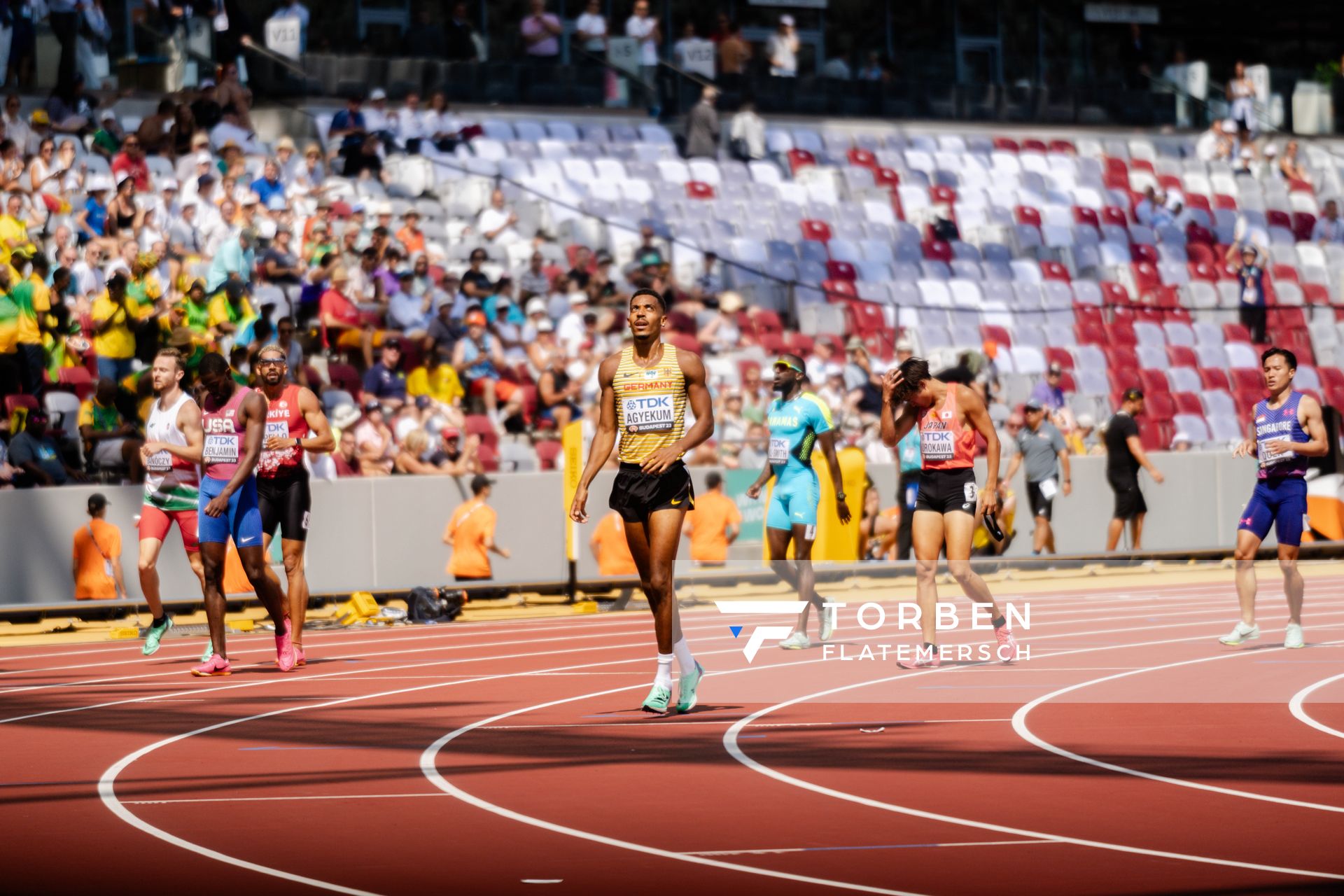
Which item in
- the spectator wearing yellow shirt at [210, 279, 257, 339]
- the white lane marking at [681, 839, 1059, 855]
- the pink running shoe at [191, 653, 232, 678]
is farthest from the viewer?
the spectator wearing yellow shirt at [210, 279, 257, 339]

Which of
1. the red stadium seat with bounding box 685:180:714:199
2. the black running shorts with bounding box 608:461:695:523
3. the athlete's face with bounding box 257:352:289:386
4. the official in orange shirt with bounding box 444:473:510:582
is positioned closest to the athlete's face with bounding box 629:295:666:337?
the black running shorts with bounding box 608:461:695:523

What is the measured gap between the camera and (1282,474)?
14.1 m

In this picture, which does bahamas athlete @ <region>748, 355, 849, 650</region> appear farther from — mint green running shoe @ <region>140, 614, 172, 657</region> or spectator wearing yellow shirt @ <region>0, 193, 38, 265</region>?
spectator wearing yellow shirt @ <region>0, 193, 38, 265</region>

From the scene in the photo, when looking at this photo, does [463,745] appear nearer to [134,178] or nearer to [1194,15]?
[134,178]

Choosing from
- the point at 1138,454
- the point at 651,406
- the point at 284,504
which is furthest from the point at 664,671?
the point at 1138,454

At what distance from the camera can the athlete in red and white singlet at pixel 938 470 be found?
13.3m

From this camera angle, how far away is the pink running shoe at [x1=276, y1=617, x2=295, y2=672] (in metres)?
13.8

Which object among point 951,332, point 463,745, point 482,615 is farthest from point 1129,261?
point 463,745

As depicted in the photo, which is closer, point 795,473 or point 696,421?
point 696,421

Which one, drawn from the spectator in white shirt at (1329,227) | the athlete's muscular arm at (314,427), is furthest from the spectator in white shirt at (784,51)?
the athlete's muscular arm at (314,427)

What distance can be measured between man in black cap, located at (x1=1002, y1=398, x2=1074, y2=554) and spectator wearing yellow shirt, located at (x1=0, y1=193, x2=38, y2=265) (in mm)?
10510

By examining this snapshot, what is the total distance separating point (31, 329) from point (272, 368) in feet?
22.9

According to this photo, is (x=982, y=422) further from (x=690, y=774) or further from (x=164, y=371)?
(x=164, y=371)

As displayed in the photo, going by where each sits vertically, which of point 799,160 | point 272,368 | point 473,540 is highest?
point 799,160
